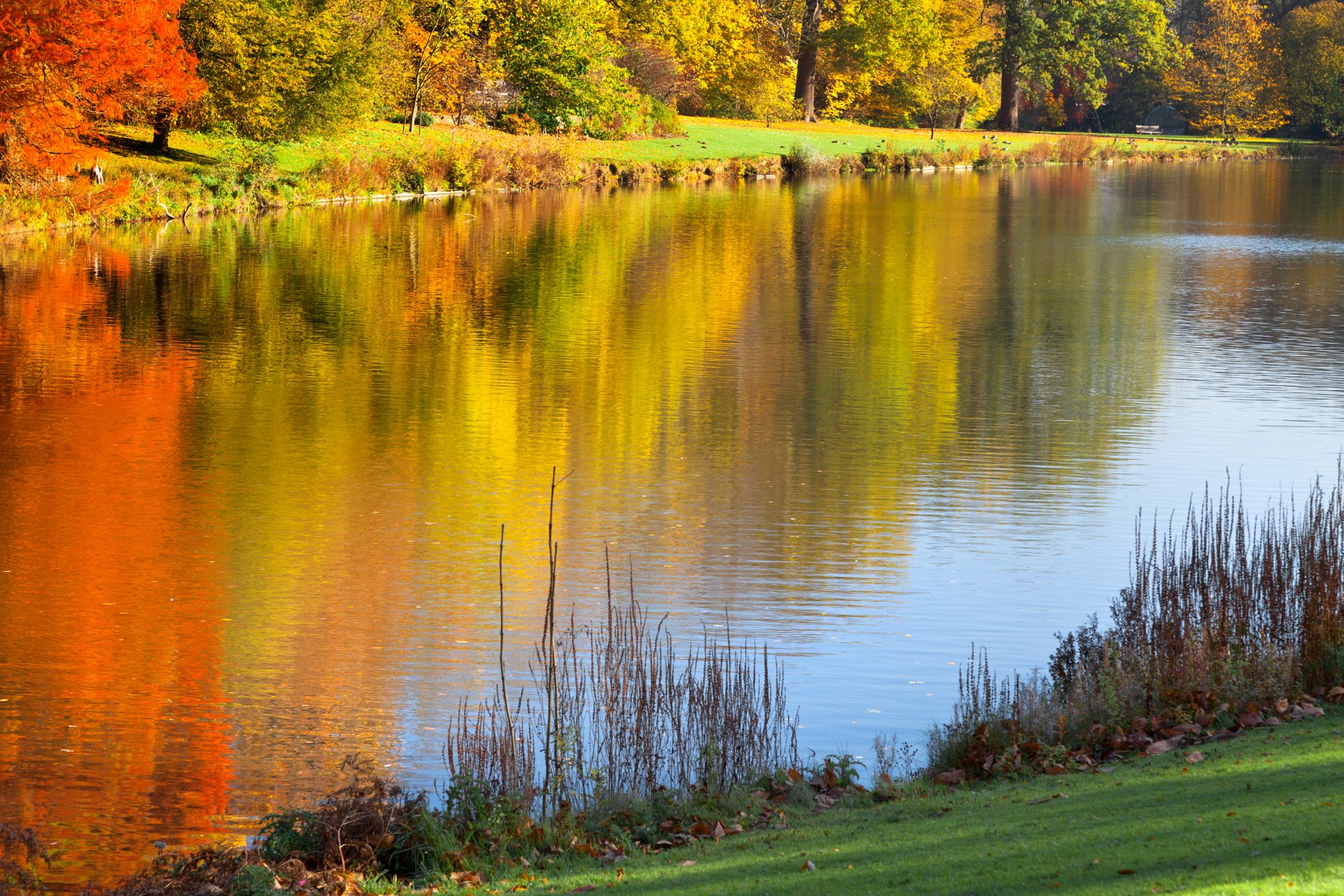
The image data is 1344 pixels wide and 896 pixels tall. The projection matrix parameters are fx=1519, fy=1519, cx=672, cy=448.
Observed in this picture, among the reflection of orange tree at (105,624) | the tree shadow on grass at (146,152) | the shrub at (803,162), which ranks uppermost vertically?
the shrub at (803,162)

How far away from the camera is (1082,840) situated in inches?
218

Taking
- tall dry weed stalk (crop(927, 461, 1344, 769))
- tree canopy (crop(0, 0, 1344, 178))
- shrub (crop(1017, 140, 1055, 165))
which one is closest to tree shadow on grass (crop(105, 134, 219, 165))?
tree canopy (crop(0, 0, 1344, 178))

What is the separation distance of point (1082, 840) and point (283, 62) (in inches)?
1553

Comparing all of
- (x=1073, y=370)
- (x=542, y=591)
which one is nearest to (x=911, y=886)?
(x=542, y=591)

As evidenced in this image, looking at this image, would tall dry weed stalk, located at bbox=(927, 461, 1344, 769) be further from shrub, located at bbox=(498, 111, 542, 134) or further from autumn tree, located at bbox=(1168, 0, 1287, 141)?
autumn tree, located at bbox=(1168, 0, 1287, 141)

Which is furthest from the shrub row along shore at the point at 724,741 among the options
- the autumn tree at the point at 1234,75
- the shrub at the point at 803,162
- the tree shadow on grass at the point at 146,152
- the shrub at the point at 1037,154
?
the autumn tree at the point at 1234,75

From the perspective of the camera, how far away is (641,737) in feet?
24.0

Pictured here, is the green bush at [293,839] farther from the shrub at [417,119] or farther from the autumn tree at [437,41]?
the shrub at [417,119]

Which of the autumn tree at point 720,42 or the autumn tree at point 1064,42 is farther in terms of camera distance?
the autumn tree at point 1064,42

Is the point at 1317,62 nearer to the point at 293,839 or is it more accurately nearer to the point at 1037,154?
the point at 1037,154

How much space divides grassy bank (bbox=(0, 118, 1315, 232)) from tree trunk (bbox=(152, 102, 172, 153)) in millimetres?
490

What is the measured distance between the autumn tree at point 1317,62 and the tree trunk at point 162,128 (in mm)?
78208

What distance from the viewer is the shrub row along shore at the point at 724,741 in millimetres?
6453

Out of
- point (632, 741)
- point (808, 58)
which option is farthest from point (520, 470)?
point (808, 58)
